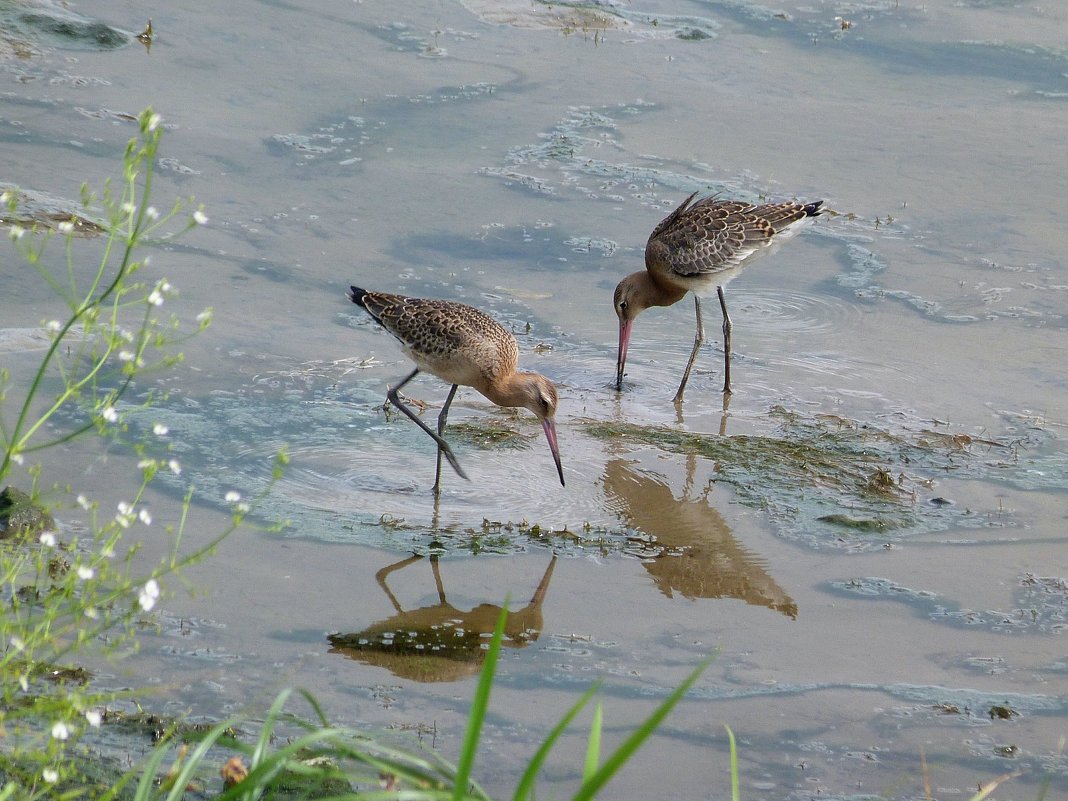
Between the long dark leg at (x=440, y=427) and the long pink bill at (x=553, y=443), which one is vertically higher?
the long pink bill at (x=553, y=443)

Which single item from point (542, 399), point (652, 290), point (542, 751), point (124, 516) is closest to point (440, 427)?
point (542, 399)

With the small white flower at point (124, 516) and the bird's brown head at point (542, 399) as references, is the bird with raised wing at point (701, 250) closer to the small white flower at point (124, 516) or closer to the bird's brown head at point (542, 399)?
the bird's brown head at point (542, 399)

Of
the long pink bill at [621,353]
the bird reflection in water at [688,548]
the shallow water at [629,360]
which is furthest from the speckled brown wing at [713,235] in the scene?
the bird reflection in water at [688,548]

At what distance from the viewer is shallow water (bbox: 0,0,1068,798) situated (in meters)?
4.69

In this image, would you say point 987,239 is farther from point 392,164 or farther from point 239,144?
point 239,144

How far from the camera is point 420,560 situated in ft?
18.4

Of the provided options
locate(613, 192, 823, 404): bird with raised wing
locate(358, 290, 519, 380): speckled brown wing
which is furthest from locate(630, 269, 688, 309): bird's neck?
locate(358, 290, 519, 380): speckled brown wing

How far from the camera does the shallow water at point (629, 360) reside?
4688mm

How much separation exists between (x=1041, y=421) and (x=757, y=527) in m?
2.55

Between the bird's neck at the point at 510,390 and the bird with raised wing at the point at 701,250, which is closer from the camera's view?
the bird's neck at the point at 510,390

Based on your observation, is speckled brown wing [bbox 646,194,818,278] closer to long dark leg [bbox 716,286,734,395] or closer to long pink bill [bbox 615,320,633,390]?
long dark leg [bbox 716,286,734,395]

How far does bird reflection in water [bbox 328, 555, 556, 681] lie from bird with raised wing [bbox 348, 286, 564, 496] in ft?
4.35

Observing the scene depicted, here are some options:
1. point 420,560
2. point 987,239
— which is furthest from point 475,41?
point 420,560

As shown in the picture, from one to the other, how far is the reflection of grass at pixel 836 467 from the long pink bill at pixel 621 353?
2.63 ft
